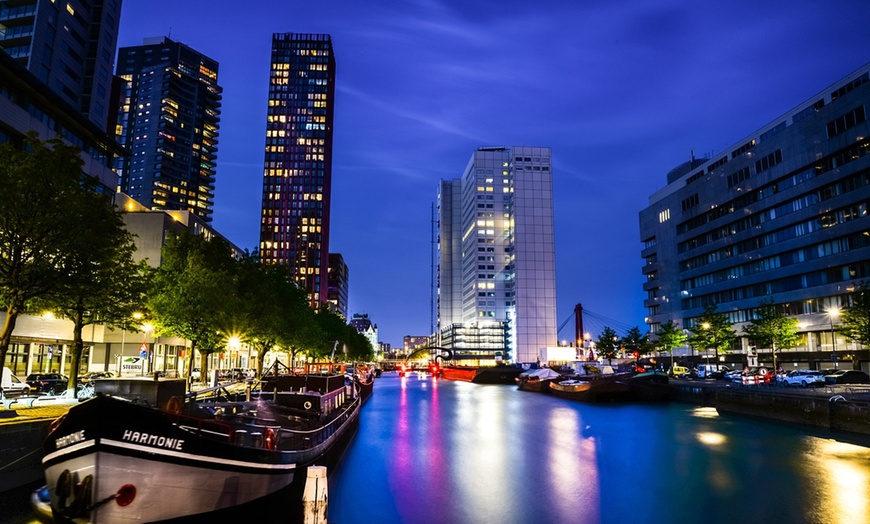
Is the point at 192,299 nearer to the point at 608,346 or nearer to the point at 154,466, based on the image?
the point at 154,466

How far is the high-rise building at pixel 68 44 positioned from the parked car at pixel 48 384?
4998 centimetres

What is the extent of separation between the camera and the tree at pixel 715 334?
9727 cm

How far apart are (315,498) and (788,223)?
107 m

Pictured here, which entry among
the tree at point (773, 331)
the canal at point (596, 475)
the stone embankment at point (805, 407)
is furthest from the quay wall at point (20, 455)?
the tree at point (773, 331)

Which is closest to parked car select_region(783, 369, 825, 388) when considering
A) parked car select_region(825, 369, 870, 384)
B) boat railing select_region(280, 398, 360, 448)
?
parked car select_region(825, 369, 870, 384)

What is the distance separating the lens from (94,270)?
28703 millimetres

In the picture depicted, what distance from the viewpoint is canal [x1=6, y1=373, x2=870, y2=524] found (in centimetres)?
1945

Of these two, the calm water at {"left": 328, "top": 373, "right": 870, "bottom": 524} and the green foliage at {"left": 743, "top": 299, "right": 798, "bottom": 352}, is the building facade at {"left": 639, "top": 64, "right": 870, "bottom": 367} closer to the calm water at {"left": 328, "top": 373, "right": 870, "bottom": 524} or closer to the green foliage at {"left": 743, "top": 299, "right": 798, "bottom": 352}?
the green foliage at {"left": 743, "top": 299, "right": 798, "bottom": 352}

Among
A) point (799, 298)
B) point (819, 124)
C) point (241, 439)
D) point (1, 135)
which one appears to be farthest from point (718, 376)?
point (1, 135)

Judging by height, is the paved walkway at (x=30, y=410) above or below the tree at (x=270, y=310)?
below

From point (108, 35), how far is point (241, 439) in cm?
13313

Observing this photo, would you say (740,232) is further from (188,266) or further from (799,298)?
(188,266)

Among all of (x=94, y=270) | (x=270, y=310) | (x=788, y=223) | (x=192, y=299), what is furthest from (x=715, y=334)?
(x=94, y=270)

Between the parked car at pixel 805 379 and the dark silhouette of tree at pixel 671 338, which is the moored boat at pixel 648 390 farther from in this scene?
the dark silhouette of tree at pixel 671 338
